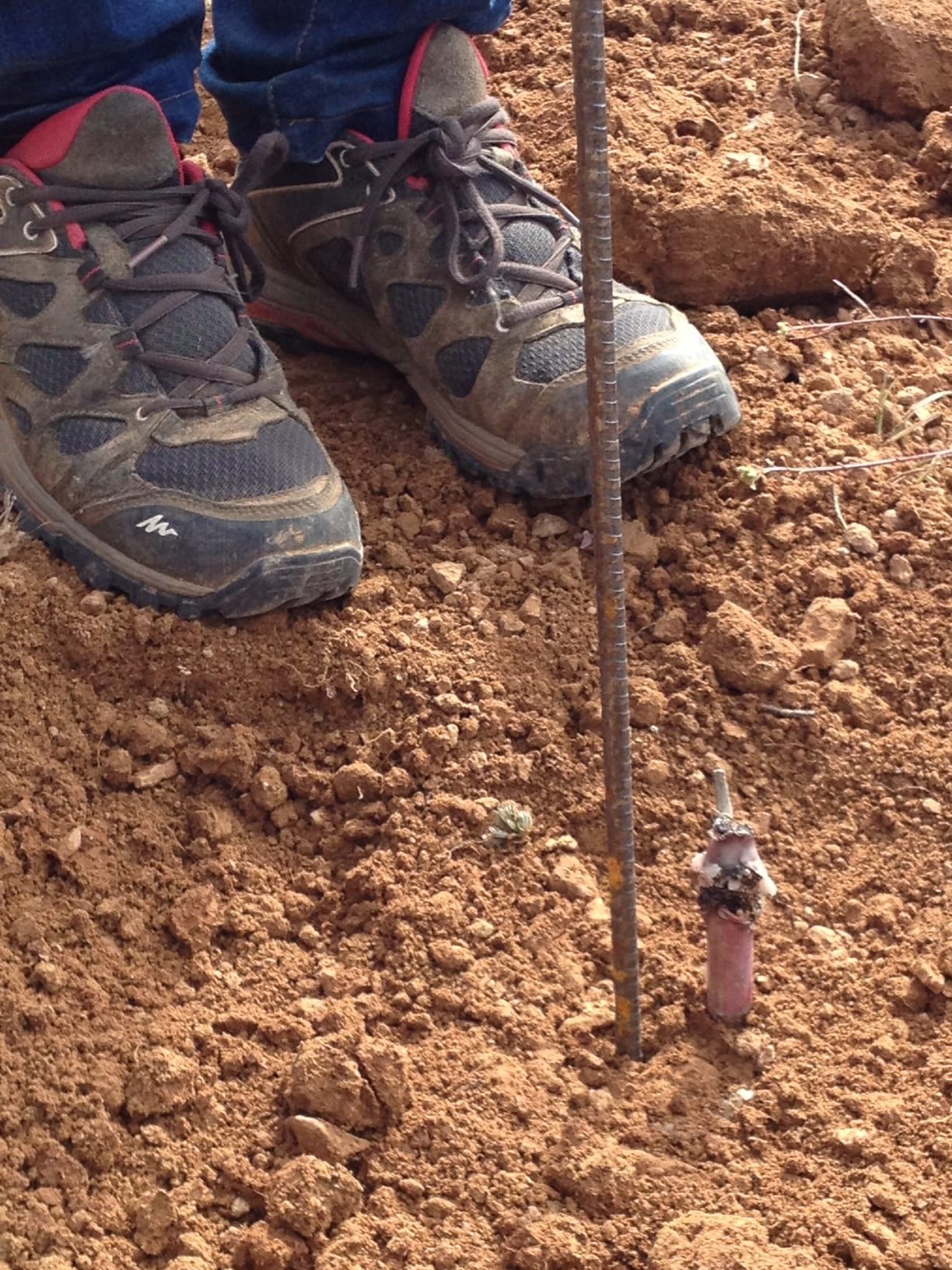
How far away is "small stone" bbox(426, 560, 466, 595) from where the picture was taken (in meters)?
1.96

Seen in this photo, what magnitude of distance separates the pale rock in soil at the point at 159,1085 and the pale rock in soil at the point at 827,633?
944 millimetres

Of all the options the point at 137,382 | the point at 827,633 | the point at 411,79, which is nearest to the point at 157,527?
the point at 137,382

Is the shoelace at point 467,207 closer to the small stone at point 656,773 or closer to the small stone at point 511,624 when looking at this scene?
the small stone at point 511,624

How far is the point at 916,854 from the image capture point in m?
1.73

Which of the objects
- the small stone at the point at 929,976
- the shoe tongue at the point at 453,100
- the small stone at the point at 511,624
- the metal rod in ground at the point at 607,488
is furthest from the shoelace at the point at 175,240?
the small stone at the point at 929,976

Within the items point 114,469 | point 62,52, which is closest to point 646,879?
point 114,469

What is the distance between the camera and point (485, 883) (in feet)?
5.50

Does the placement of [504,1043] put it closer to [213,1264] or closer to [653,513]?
[213,1264]

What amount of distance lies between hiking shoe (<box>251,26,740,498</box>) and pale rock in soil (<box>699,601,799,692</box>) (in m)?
0.26

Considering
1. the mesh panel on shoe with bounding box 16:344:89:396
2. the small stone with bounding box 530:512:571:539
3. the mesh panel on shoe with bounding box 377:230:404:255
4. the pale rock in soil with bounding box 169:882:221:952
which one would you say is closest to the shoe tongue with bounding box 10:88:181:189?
the mesh panel on shoe with bounding box 16:344:89:396

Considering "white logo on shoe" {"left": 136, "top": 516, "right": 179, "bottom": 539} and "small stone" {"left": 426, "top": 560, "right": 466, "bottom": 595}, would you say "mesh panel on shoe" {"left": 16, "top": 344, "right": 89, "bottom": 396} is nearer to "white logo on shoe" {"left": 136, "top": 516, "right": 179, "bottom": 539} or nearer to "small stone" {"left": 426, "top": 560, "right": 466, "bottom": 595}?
"white logo on shoe" {"left": 136, "top": 516, "right": 179, "bottom": 539}

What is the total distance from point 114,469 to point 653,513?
754 mm

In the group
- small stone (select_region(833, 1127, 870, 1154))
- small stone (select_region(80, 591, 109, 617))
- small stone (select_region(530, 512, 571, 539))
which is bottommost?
small stone (select_region(833, 1127, 870, 1154))

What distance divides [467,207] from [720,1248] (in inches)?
55.3
